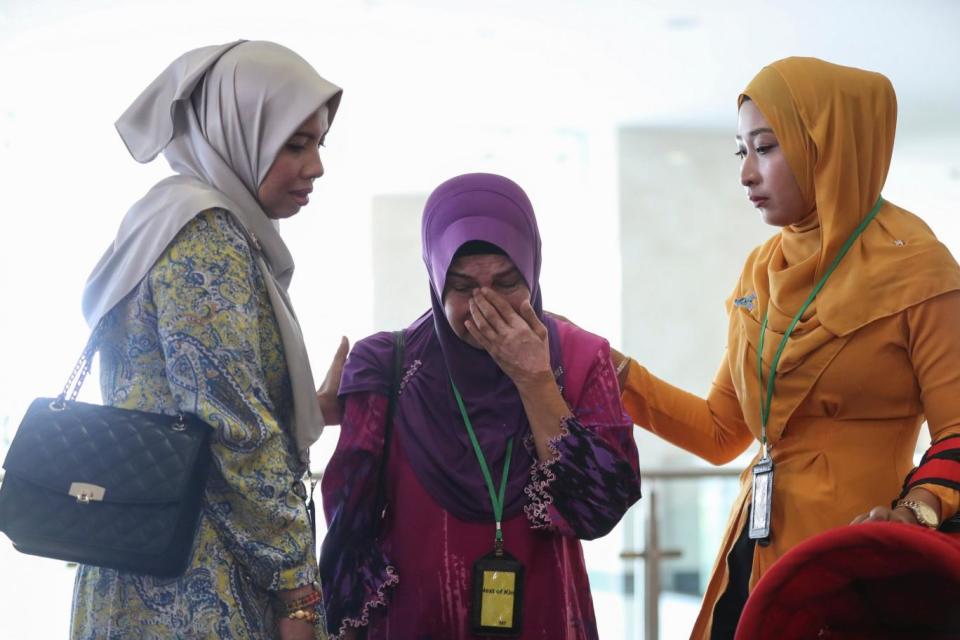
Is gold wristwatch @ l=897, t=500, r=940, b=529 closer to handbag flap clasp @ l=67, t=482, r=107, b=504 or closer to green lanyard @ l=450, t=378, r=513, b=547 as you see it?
green lanyard @ l=450, t=378, r=513, b=547

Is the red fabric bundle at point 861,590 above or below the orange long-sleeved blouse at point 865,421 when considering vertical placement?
below

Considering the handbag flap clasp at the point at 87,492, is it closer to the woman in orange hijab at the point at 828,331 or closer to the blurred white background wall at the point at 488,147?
the woman in orange hijab at the point at 828,331

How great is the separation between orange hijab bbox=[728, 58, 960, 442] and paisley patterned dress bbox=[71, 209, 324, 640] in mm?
980

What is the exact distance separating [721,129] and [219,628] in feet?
26.2

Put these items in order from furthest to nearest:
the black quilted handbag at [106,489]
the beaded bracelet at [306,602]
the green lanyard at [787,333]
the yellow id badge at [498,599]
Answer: the green lanyard at [787,333] < the yellow id badge at [498,599] < the beaded bracelet at [306,602] < the black quilted handbag at [106,489]

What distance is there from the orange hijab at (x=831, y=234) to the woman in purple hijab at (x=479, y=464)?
40cm

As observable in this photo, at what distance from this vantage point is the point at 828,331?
198 cm

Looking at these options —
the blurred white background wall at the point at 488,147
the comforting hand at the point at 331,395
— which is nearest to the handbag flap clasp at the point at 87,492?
the comforting hand at the point at 331,395

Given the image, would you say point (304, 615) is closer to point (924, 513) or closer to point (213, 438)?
point (213, 438)

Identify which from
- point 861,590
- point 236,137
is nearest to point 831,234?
point 861,590

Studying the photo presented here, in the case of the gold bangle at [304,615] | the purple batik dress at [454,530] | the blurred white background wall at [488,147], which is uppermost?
the blurred white background wall at [488,147]

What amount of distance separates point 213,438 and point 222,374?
94 mm

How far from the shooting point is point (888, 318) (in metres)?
1.95

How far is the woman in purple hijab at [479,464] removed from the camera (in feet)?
5.75
